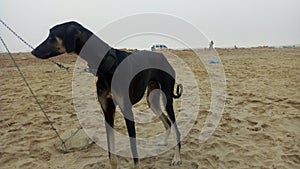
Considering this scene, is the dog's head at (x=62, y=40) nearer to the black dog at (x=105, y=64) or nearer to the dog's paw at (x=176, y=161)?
the black dog at (x=105, y=64)

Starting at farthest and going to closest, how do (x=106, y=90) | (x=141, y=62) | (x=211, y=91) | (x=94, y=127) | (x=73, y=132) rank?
(x=211, y=91) < (x=94, y=127) < (x=73, y=132) < (x=141, y=62) < (x=106, y=90)

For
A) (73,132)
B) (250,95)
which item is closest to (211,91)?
(250,95)

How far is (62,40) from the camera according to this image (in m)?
2.40

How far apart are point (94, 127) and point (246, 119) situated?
293 cm

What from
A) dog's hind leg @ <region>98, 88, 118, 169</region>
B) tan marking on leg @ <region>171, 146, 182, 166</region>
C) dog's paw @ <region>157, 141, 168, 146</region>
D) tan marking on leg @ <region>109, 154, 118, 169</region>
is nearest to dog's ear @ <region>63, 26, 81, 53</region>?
dog's hind leg @ <region>98, 88, 118, 169</region>

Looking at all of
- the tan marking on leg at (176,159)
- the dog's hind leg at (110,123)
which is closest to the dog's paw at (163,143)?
the tan marking on leg at (176,159)

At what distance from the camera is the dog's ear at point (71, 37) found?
2396 millimetres

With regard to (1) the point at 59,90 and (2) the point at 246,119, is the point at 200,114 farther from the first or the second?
(1) the point at 59,90

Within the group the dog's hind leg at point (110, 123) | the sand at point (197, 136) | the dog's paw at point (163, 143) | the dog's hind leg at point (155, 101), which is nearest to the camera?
the dog's hind leg at point (110, 123)

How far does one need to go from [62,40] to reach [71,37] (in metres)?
0.10

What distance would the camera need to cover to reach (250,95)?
6395 mm

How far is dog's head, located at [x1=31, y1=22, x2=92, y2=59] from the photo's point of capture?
2.40 m

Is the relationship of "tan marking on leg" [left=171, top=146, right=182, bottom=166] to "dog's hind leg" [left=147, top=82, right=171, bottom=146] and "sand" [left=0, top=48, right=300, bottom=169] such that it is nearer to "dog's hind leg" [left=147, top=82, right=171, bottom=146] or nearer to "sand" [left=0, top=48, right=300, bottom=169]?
"sand" [left=0, top=48, right=300, bottom=169]

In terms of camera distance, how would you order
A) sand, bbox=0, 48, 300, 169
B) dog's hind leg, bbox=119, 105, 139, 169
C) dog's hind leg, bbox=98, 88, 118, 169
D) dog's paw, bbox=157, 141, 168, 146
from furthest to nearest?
dog's paw, bbox=157, 141, 168, 146, sand, bbox=0, 48, 300, 169, dog's hind leg, bbox=98, 88, 118, 169, dog's hind leg, bbox=119, 105, 139, 169
